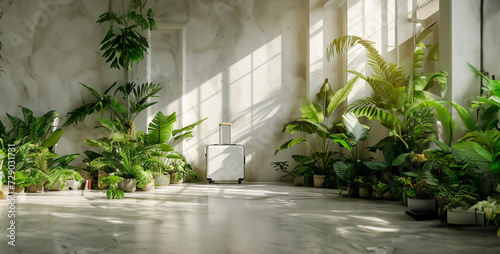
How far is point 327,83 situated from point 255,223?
185 inches

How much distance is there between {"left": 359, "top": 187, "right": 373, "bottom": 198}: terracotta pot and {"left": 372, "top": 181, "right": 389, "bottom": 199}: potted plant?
76 mm

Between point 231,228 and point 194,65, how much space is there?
18.9 ft

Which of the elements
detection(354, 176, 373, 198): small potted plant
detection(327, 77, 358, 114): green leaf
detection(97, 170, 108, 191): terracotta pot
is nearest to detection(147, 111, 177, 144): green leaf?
detection(97, 170, 108, 191): terracotta pot

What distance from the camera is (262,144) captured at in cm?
861

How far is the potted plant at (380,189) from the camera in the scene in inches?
209

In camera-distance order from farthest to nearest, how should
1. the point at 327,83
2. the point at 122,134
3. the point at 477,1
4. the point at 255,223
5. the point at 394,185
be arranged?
the point at 327,83 < the point at 122,134 < the point at 394,185 < the point at 477,1 < the point at 255,223

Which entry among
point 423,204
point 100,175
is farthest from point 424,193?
point 100,175

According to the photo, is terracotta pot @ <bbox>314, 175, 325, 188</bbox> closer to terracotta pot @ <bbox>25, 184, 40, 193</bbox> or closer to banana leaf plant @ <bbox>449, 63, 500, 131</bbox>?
banana leaf plant @ <bbox>449, 63, 500, 131</bbox>

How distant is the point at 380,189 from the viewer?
5.31 meters

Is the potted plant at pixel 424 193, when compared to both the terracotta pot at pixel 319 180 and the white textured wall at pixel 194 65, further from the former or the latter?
the white textured wall at pixel 194 65

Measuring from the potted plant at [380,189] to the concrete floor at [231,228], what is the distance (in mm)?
223

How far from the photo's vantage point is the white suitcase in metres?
8.08

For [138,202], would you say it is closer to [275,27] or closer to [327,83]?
[327,83]

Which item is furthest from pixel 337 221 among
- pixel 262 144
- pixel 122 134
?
pixel 262 144
